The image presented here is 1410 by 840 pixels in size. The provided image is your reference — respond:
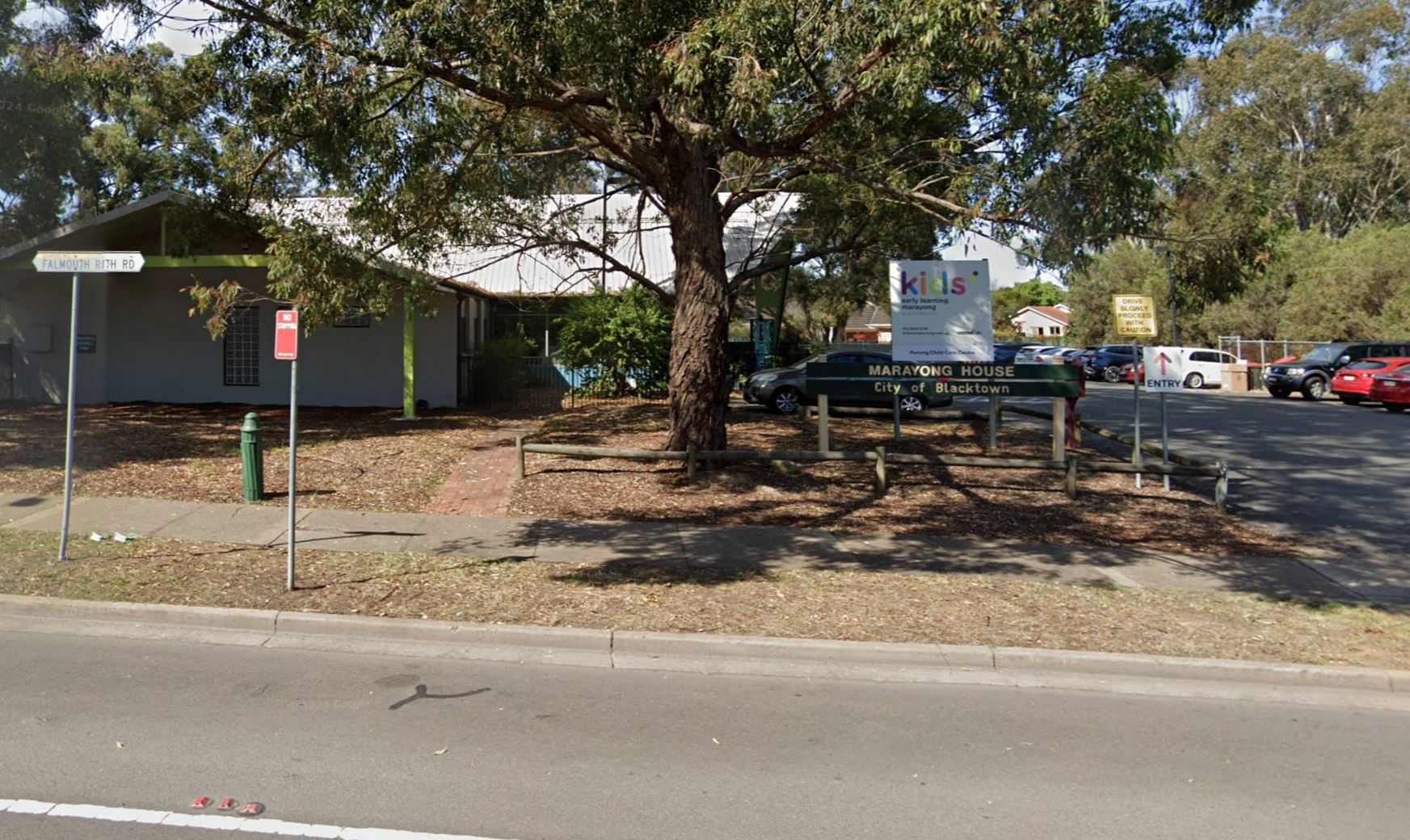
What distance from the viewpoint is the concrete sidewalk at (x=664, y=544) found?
9617 mm

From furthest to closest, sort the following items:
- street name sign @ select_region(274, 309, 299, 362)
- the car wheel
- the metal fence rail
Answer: the metal fence rail < the car wheel < street name sign @ select_region(274, 309, 299, 362)

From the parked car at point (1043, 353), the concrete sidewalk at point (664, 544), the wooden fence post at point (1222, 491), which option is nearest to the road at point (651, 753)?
the concrete sidewalk at point (664, 544)

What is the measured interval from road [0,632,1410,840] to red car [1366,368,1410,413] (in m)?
23.8

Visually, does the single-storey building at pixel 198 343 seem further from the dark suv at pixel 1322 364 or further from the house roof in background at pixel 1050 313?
the house roof in background at pixel 1050 313

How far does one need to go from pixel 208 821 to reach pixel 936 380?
1083cm

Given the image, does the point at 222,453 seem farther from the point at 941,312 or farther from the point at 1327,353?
the point at 1327,353

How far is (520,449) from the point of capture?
13062 millimetres

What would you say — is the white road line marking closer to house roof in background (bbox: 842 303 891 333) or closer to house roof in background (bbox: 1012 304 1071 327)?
house roof in background (bbox: 842 303 891 333)

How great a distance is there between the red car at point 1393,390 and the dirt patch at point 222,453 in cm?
2275

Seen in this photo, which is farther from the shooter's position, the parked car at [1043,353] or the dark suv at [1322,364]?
the parked car at [1043,353]

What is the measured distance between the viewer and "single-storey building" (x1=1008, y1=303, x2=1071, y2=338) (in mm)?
101625

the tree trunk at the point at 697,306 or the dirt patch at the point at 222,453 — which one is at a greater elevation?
the tree trunk at the point at 697,306

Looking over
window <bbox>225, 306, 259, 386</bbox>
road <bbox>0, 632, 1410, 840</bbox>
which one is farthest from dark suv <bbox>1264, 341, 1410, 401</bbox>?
window <bbox>225, 306, 259, 386</bbox>

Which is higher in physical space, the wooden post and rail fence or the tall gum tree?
the tall gum tree
